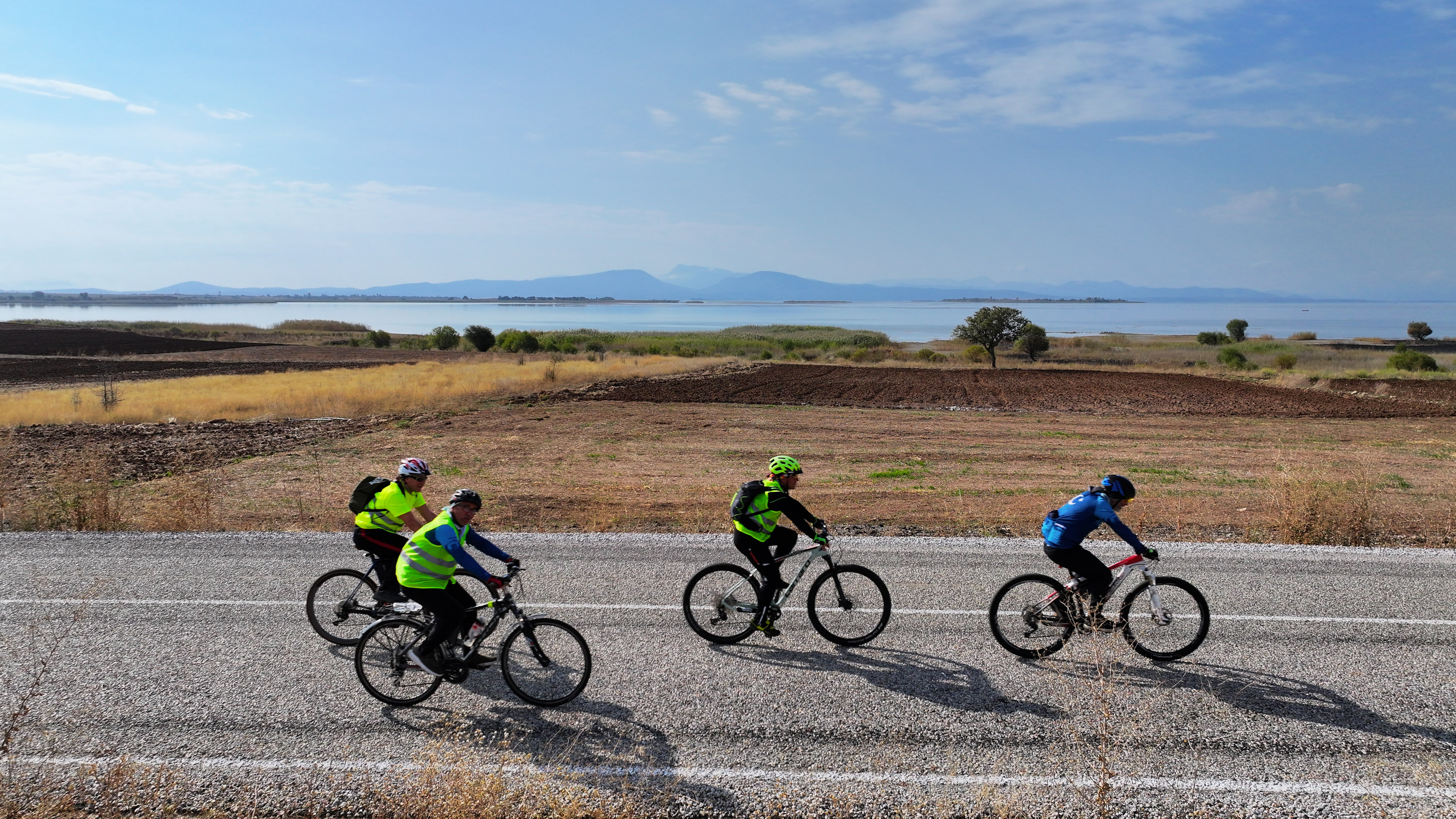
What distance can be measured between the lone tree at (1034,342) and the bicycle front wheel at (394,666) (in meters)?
76.6

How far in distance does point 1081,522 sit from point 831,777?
10.4 feet

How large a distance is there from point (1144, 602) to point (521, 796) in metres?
6.26

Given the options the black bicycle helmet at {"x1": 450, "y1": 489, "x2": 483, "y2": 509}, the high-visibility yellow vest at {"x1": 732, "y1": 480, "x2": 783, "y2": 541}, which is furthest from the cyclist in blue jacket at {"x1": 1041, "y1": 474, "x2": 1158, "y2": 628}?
the black bicycle helmet at {"x1": 450, "y1": 489, "x2": 483, "y2": 509}

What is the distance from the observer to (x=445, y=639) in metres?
6.39

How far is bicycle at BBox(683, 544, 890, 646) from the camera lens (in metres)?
7.70

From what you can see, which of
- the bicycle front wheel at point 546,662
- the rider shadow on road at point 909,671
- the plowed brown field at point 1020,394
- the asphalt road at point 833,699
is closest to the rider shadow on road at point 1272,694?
the asphalt road at point 833,699

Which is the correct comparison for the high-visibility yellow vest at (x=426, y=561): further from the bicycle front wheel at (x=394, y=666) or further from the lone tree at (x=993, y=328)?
the lone tree at (x=993, y=328)

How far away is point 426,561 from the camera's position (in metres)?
6.23

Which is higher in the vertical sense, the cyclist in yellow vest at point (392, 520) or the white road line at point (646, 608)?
the cyclist in yellow vest at point (392, 520)

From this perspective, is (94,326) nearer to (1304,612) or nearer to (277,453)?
(277,453)

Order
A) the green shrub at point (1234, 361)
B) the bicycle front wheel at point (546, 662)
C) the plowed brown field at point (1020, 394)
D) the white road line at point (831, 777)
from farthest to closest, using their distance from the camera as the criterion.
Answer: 1. the green shrub at point (1234, 361)
2. the plowed brown field at point (1020, 394)
3. the bicycle front wheel at point (546, 662)
4. the white road line at point (831, 777)

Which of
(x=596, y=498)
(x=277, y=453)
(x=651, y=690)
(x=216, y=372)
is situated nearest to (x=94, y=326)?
(x=216, y=372)

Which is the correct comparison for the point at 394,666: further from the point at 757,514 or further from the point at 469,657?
the point at 757,514

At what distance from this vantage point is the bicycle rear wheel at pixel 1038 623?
7406 mm
